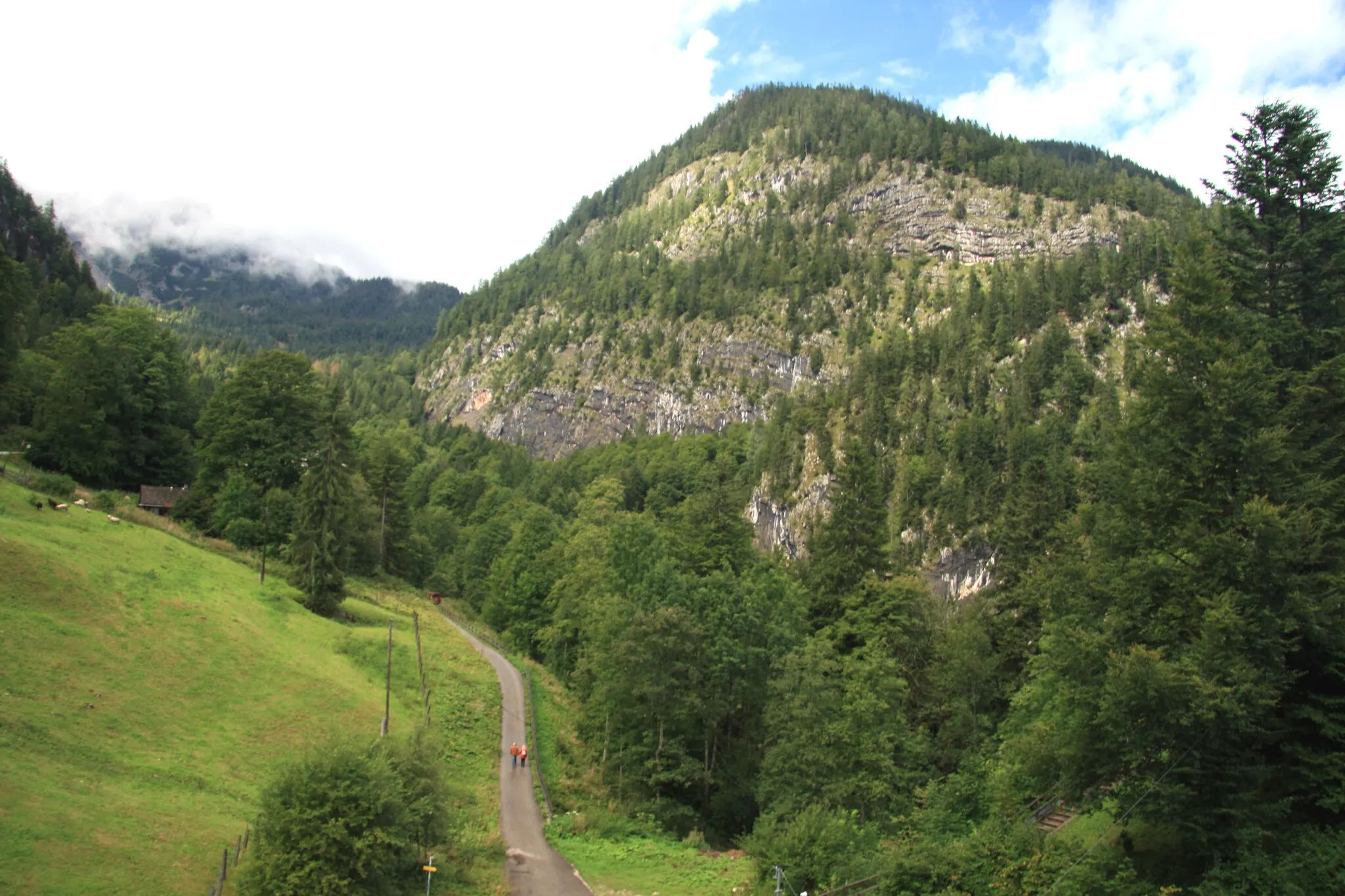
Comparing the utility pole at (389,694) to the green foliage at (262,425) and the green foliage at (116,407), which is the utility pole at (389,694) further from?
the green foliage at (116,407)

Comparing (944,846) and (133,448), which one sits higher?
(133,448)

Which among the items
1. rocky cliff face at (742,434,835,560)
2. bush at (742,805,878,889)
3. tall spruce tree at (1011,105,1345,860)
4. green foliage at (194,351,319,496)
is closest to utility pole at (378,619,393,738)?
bush at (742,805,878,889)

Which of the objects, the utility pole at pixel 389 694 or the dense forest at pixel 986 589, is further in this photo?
the utility pole at pixel 389 694

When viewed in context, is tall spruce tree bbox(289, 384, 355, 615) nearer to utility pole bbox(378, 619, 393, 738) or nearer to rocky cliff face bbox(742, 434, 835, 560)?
utility pole bbox(378, 619, 393, 738)

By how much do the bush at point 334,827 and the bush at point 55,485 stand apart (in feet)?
93.6

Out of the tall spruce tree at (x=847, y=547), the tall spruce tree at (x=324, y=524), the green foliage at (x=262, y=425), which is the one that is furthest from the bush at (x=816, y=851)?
the green foliage at (x=262, y=425)

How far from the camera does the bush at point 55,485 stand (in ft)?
123

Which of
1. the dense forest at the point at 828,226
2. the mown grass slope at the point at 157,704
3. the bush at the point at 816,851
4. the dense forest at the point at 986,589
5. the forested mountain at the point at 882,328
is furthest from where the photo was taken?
the dense forest at the point at 828,226

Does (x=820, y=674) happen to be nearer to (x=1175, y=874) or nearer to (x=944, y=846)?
(x=944, y=846)

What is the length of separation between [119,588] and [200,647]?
12.6 ft

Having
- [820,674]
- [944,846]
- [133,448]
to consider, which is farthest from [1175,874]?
[133,448]

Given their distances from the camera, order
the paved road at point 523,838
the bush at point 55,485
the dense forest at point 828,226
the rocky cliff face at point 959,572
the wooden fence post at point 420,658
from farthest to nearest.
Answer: the dense forest at point 828,226, the rocky cliff face at point 959,572, the bush at point 55,485, the wooden fence post at point 420,658, the paved road at point 523,838

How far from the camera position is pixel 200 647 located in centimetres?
2764

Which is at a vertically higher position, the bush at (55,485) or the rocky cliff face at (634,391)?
the rocky cliff face at (634,391)
